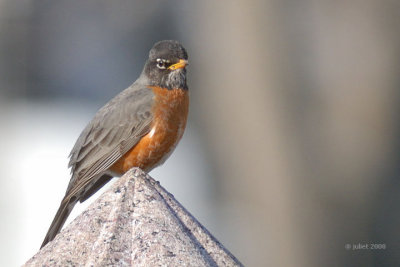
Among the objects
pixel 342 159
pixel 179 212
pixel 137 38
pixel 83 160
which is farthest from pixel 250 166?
pixel 179 212

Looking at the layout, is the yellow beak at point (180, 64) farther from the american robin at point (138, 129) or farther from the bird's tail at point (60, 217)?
the bird's tail at point (60, 217)

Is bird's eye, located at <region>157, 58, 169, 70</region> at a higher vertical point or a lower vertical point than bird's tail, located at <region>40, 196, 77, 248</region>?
higher

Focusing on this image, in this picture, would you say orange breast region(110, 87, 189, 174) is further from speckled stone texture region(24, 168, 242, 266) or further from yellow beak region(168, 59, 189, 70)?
speckled stone texture region(24, 168, 242, 266)

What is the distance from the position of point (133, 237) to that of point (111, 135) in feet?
8.88

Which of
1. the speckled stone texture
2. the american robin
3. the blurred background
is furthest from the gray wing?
the blurred background

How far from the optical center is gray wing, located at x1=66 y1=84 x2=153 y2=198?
5.62m

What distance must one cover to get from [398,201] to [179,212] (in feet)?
26.4

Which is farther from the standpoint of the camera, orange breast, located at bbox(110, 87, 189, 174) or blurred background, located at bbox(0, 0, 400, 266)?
blurred background, located at bbox(0, 0, 400, 266)

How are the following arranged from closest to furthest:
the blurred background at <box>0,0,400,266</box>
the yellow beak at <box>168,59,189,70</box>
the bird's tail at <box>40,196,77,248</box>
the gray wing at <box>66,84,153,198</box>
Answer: the bird's tail at <box>40,196,77,248</box>
the gray wing at <box>66,84,153,198</box>
the yellow beak at <box>168,59,189,70</box>
the blurred background at <box>0,0,400,266</box>

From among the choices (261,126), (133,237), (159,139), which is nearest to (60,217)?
(159,139)

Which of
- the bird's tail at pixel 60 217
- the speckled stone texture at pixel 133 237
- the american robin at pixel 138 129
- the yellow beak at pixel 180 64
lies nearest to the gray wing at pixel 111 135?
the american robin at pixel 138 129

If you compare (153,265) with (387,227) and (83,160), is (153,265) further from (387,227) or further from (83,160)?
(387,227)

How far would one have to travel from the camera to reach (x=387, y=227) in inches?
436

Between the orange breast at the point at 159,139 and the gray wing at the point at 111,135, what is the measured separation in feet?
0.17
